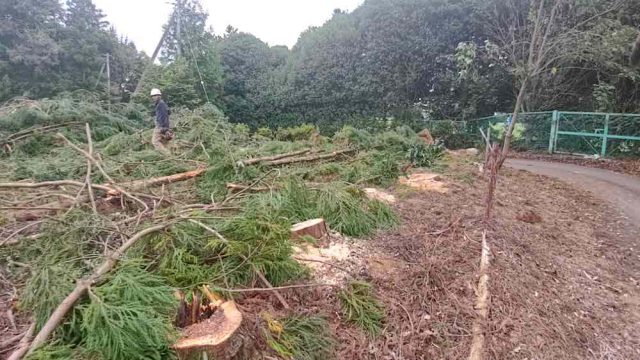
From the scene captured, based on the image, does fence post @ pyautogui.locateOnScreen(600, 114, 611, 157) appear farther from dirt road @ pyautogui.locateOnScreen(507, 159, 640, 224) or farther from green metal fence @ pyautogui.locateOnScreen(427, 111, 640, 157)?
dirt road @ pyautogui.locateOnScreen(507, 159, 640, 224)

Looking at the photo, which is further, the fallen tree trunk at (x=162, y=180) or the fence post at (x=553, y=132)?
the fence post at (x=553, y=132)

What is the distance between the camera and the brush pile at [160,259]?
1860 mm

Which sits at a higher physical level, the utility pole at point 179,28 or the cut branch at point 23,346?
the utility pole at point 179,28

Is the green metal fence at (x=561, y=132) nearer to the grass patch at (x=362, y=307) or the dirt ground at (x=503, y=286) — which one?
the dirt ground at (x=503, y=286)

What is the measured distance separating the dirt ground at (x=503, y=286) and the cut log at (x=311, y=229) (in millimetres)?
385

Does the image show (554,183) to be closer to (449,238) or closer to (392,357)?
(449,238)

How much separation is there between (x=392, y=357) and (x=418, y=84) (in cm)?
1360

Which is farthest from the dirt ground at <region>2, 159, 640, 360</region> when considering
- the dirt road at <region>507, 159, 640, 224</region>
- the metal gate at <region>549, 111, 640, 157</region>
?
the metal gate at <region>549, 111, 640, 157</region>

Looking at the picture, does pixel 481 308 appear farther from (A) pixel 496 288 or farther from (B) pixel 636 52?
(B) pixel 636 52

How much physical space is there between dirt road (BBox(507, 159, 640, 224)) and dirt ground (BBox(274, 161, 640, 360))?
2.98 feet

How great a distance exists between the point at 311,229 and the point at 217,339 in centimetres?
165

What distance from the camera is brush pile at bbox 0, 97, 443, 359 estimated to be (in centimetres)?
186

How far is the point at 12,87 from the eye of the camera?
1277cm

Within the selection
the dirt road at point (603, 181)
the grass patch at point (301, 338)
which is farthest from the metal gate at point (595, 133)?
the grass patch at point (301, 338)
